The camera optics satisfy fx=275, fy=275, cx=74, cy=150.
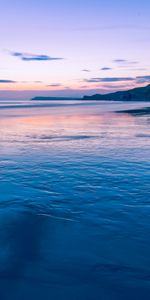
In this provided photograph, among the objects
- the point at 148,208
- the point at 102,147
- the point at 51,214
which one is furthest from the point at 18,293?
the point at 102,147

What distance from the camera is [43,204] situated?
42.2ft

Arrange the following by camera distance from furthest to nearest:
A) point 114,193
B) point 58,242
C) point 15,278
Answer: point 114,193 → point 58,242 → point 15,278

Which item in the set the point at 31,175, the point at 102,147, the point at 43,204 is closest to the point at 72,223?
the point at 43,204

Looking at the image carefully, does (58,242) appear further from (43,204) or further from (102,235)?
(43,204)

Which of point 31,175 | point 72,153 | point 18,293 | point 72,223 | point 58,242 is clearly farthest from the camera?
point 72,153

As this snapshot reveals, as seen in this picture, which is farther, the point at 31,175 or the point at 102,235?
the point at 31,175

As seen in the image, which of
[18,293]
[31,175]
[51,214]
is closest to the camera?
[18,293]

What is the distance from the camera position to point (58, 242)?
9.97 meters

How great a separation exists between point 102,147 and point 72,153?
3980mm

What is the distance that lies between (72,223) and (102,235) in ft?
4.88

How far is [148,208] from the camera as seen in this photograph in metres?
12.2

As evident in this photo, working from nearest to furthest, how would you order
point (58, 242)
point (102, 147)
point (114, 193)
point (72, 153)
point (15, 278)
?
point (15, 278), point (58, 242), point (114, 193), point (72, 153), point (102, 147)

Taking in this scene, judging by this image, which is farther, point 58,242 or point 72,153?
point 72,153

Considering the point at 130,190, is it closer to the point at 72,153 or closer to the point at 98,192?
the point at 98,192
